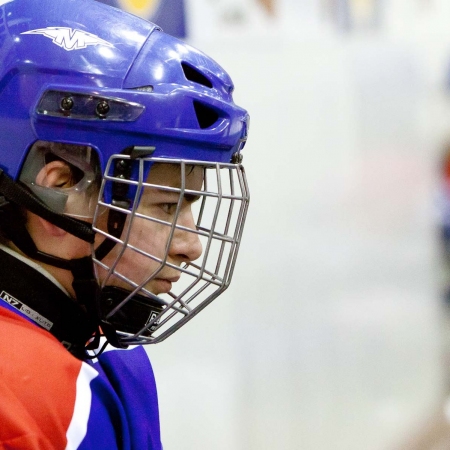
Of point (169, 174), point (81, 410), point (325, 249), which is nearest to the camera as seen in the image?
point (81, 410)

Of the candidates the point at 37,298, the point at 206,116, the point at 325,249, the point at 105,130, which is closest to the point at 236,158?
the point at 206,116

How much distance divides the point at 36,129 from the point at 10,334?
256 mm

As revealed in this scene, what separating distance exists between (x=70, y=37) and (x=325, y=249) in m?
1.80

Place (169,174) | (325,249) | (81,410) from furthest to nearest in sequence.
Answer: (325,249)
(169,174)
(81,410)

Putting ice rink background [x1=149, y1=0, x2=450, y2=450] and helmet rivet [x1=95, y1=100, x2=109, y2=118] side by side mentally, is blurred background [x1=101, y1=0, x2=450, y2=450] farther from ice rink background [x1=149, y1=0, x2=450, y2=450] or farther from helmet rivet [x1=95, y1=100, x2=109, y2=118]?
helmet rivet [x1=95, y1=100, x2=109, y2=118]

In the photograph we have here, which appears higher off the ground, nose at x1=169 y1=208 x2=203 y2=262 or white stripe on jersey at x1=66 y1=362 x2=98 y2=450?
nose at x1=169 y1=208 x2=203 y2=262

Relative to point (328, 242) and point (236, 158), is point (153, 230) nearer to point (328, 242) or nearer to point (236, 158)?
point (236, 158)

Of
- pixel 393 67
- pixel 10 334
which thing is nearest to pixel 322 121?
pixel 393 67

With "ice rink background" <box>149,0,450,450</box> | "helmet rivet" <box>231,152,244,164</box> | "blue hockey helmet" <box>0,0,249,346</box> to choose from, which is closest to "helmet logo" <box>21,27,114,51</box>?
"blue hockey helmet" <box>0,0,249,346</box>

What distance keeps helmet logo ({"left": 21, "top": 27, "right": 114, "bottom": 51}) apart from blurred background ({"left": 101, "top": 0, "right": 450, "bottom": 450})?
33.7 inches

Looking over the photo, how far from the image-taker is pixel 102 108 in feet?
3.12

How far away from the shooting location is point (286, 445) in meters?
2.52

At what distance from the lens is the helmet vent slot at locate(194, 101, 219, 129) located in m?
1.02

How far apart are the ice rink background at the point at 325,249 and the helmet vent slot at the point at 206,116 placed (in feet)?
3.45
